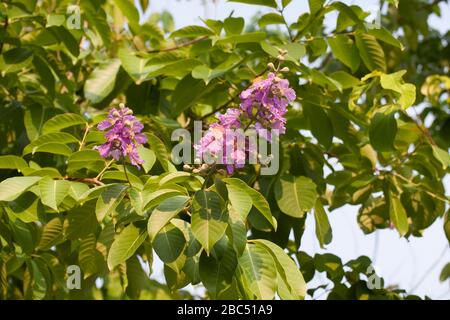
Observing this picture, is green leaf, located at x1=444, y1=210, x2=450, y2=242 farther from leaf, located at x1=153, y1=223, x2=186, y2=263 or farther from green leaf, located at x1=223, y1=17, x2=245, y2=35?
leaf, located at x1=153, y1=223, x2=186, y2=263

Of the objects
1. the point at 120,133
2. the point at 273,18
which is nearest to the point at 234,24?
the point at 273,18

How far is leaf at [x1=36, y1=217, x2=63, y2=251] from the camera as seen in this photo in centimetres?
202

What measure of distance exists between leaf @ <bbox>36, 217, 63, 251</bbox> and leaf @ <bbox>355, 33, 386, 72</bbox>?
3.07 ft

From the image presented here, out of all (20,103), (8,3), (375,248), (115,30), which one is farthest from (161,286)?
(8,3)

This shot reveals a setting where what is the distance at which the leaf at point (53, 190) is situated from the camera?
159cm

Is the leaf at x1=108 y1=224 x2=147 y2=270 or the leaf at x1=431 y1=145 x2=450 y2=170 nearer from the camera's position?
the leaf at x1=108 y1=224 x2=147 y2=270

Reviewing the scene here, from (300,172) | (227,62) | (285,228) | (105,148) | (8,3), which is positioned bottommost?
(285,228)

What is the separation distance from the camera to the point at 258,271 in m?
1.52

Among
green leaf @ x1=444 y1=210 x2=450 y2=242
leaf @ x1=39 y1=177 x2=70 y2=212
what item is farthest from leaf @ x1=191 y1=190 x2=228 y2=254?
green leaf @ x1=444 y1=210 x2=450 y2=242

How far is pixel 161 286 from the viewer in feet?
12.1

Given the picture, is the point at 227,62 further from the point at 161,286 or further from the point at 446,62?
the point at 446,62

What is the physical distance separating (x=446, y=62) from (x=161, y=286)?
2.23 meters

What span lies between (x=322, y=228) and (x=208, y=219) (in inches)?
31.0

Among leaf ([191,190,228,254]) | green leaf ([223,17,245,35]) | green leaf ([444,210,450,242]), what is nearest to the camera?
leaf ([191,190,228,254])
